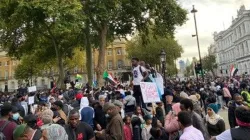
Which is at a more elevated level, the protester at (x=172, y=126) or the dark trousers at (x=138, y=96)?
the dark trousers at (x=138, y=96)

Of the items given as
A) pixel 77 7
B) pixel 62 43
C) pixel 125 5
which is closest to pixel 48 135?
pixel 77 7

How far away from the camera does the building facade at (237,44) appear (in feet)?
257

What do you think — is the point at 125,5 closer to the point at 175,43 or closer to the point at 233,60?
the point at 175,43

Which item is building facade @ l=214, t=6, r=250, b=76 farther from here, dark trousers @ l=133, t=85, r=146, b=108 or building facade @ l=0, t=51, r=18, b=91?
dark trousers @ l=133, t=85, r=146, b=108

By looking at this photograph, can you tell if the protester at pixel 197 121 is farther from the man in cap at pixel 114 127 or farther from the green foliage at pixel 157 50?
the green foliage at pixel 157 50

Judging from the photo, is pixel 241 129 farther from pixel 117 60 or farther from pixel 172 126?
pixel 117 60

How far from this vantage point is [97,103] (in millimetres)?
8203

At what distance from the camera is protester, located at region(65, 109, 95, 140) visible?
17.1ft

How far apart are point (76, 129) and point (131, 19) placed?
79.5 ft

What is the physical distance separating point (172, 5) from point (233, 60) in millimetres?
74488

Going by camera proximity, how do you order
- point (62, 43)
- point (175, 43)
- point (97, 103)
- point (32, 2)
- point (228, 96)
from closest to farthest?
point (97, 103) → point (228, 96) → point (32, 2) → point (62, 43) → point (175, 43)

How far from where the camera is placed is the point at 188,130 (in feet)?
13.6

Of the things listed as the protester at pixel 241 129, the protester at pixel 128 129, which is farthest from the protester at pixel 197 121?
the protester at pixel 128 129

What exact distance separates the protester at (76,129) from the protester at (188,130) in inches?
74.2
